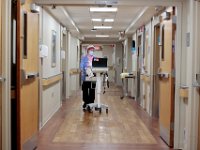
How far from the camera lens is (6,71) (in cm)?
386

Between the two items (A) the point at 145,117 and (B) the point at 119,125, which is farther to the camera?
(A) the point at 145,117

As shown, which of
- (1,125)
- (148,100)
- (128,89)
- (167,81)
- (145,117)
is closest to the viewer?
(1,125)

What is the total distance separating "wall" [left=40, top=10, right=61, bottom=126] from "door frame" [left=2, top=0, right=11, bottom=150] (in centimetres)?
282

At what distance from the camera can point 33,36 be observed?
5.04 meters

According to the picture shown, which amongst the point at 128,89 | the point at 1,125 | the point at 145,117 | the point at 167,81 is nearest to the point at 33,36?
the point at 1,125

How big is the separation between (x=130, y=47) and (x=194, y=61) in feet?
32.3

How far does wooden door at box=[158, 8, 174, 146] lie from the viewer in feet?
17.5

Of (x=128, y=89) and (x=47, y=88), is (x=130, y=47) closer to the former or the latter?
(x=128, y=89)

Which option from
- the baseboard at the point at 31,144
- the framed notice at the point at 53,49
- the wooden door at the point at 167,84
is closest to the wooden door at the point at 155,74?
the wooden door at the point at 167,84

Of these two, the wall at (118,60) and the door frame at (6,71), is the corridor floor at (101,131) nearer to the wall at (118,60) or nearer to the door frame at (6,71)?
the door frame at (6,71)

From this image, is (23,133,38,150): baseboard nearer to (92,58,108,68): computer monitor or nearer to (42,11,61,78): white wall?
(42,11,61,78): white wall

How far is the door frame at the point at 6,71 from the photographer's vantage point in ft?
12.6

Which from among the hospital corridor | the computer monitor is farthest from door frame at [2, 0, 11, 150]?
the computer monitor

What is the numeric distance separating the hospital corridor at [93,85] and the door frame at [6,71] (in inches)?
0.4
